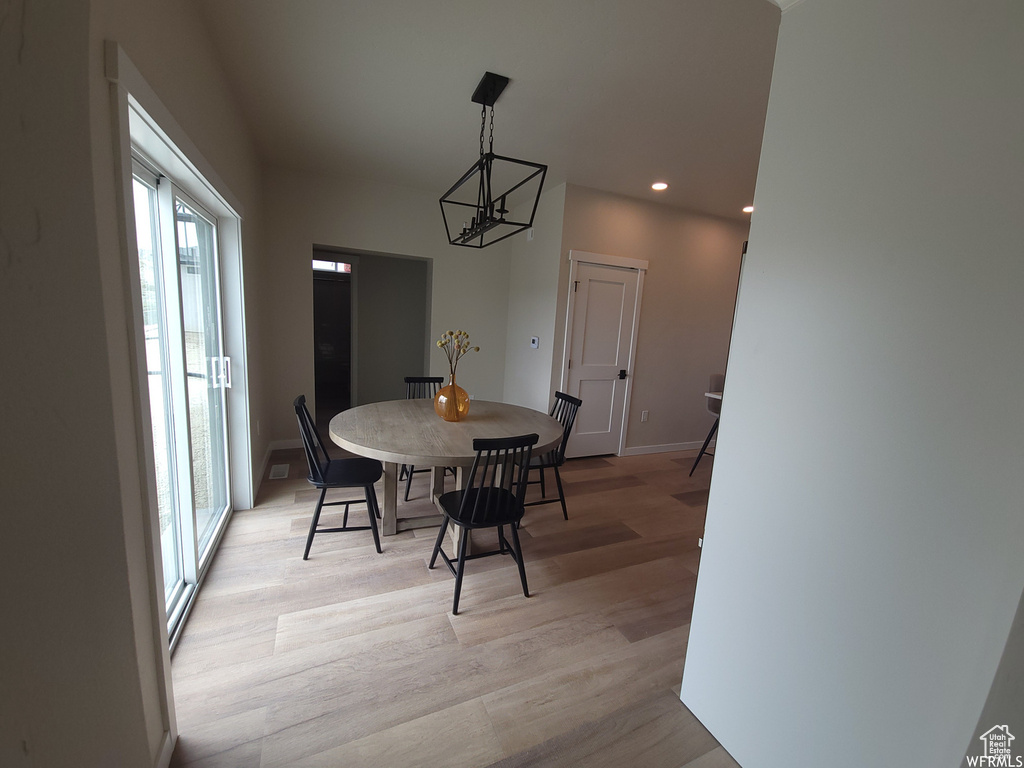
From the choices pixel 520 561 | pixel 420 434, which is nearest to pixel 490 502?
pixel 520 561

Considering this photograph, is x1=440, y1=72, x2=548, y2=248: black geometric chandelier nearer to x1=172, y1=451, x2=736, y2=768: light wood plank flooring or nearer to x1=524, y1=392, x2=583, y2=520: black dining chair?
x1=524, y1=392, x2=583, y2=520: black dining chair

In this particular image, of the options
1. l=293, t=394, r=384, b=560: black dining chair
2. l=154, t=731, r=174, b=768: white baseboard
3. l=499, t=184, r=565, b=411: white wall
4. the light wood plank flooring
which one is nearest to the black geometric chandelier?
l=499, t=184, r=565, b=411: white wall

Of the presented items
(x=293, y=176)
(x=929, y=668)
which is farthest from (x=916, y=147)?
(x=293, y=176)

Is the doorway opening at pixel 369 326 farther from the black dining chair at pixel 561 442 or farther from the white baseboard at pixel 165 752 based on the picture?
the white baseboard at pixel 165 752

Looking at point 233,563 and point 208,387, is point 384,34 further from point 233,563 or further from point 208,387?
point 233,563

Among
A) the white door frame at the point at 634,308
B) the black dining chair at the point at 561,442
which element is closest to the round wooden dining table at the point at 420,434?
the black dining chair at the point at 561,442

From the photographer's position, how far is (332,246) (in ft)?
13.3

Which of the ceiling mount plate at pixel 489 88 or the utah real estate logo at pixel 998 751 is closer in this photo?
the utah real estate logo at pixel 998 751

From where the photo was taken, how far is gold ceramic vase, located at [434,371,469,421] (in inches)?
105

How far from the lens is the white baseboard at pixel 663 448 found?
4.65 meters

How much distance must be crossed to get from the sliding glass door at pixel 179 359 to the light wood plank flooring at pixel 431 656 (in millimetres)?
263

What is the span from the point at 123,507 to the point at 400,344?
17.0 feet

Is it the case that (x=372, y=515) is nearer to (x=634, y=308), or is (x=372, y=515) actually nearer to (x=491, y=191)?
(x=491, y=191)

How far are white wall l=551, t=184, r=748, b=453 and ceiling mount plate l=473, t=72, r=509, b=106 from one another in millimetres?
1585
